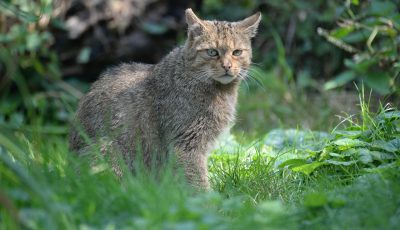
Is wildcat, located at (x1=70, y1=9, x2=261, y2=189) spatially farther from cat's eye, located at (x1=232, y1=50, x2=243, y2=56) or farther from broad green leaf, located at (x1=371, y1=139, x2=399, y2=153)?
broad green leaf, located at (x1=371, y1=139, x2=399, y2=153)

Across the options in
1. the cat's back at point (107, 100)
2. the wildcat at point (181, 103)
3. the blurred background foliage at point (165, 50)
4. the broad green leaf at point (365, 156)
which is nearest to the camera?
the broad green leaf at point (365, 156)

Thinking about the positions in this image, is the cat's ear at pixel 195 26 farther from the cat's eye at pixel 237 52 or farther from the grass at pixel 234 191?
the grass at pixel 234 191

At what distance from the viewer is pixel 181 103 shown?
4.81 meters

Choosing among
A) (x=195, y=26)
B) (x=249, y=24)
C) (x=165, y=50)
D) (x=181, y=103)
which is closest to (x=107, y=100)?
(x=181, y=103)

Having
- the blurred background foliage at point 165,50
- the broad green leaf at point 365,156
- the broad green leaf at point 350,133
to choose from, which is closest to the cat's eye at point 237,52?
the broad green leaf at point 350,133

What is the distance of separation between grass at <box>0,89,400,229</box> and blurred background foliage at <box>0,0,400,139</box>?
7.41 ft

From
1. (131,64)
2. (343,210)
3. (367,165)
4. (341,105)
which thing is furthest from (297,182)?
(341,105)

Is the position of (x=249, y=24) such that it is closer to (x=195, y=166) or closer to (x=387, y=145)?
(x=195, y=166)

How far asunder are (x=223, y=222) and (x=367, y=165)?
5.34 ft

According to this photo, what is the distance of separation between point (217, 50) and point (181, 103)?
508 millimetres

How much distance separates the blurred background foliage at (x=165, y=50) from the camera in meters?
7.12

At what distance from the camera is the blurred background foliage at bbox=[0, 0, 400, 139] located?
7.12 metres

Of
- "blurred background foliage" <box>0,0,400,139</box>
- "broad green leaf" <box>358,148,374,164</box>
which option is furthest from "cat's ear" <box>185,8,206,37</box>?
"blurred background foliage" <box>0,0,400,139</box>

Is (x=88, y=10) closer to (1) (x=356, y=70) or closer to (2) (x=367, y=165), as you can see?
(1) (x=356, y=70)
